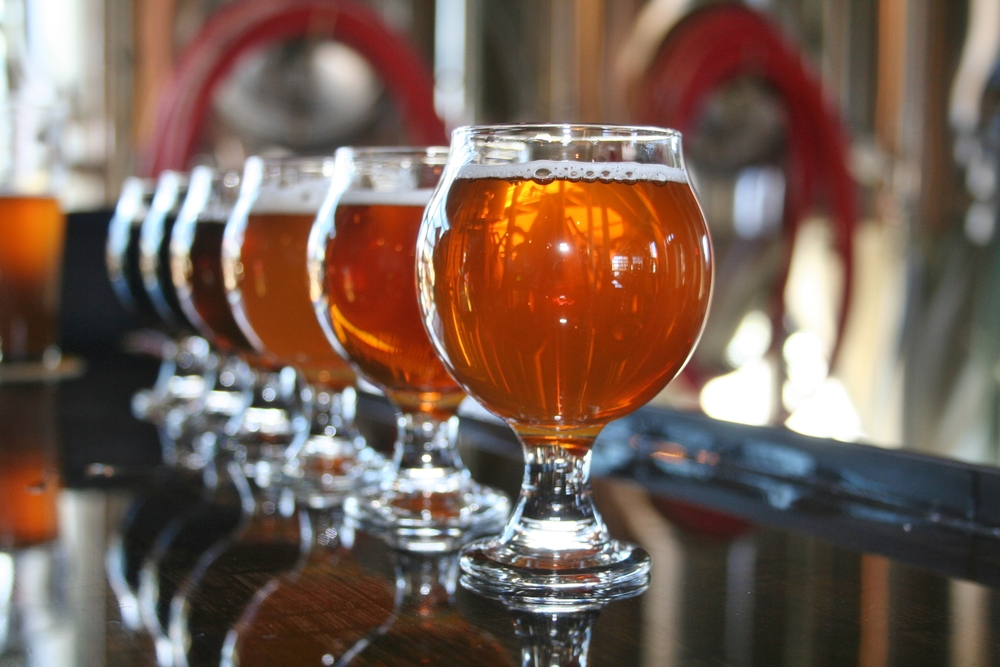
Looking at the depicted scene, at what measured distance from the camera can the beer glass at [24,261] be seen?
1.34 metres

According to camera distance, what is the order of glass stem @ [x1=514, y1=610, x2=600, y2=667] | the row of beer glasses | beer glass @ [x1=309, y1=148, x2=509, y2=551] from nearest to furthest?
glass stem @ [x1=514, y1=610, x2=600, y2=667]
the row of beer glasses
beer glass @ [x1=309, y1=148, x2=509, y2=551]

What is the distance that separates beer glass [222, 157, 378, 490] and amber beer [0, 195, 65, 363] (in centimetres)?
72

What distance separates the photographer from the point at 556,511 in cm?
49

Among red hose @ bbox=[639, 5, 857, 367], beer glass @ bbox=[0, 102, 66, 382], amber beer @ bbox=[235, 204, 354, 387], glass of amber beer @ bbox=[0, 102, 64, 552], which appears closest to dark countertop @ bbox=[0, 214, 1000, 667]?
amber beer @ bbox=[235, 204, 354, 387]

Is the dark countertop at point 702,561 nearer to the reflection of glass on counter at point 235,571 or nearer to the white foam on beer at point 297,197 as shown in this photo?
the reflection of glass on counter at point 235,571

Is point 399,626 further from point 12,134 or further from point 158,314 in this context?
point 12,134

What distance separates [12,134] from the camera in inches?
57.1

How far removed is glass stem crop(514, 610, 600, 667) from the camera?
353 millimetres

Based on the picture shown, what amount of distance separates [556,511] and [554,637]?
0.38ft

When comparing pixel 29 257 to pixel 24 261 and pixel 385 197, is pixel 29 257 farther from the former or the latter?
pixel 385 197

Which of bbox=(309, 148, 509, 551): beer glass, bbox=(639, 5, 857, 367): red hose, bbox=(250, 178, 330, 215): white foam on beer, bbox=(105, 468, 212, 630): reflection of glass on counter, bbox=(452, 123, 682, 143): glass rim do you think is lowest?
bbox=(105, 468, 212, 630): reflection of glass on counter

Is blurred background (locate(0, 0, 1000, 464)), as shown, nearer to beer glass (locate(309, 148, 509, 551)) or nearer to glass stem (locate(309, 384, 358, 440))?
glass stem (locate(309, 384, 358, 440))

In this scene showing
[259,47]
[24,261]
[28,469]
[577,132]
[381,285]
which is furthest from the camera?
[259,47]

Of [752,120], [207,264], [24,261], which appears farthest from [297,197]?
[752,120]
